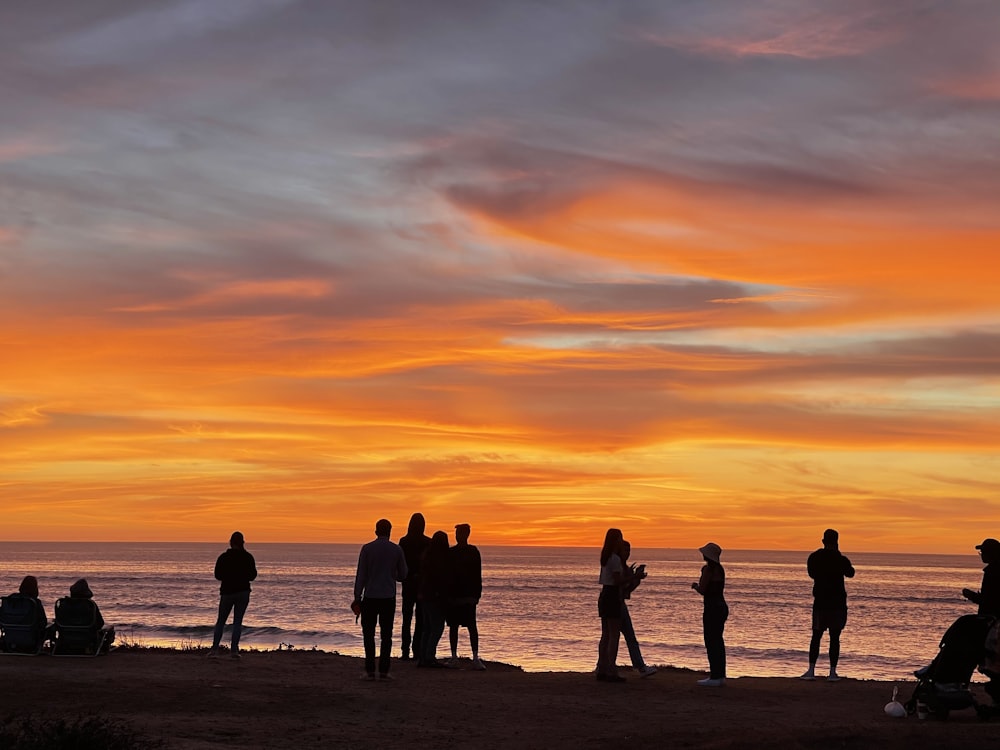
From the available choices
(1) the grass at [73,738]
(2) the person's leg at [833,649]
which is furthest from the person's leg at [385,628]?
(2) the person's leg at [833,649]

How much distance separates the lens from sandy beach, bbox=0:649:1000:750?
10.6 m

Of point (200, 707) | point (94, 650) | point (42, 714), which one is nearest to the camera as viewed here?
point (42, 714)

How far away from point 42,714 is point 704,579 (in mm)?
8579

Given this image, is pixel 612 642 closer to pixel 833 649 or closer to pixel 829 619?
pixel 829 619

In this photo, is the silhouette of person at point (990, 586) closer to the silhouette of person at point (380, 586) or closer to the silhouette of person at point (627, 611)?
the silhouette of person at point (627, 611)

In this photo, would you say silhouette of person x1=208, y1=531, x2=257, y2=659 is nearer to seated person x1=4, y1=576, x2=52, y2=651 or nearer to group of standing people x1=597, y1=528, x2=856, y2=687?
seated person x1=4, y1=576, x2=52, y2=651

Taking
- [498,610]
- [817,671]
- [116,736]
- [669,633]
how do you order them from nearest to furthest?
[116,736], [817,671], [669,633], [498,610]

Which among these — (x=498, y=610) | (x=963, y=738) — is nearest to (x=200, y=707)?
(x=963, y=738)

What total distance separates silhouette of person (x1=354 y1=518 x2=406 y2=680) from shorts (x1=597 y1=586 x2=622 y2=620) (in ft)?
9.26

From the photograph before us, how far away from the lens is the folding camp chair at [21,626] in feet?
57.9

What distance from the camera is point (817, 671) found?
28.0 metres

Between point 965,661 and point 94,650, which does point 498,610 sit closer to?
point 94,650

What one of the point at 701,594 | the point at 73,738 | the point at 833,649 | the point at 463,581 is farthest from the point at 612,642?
the point at 73,738

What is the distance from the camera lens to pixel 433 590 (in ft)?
55.1
